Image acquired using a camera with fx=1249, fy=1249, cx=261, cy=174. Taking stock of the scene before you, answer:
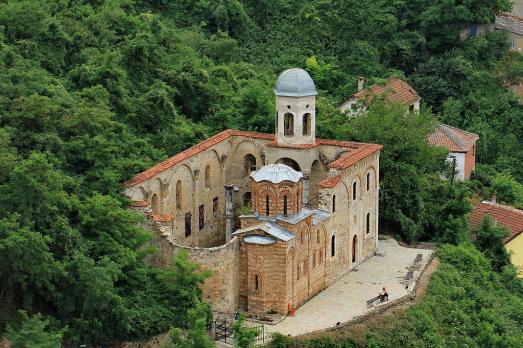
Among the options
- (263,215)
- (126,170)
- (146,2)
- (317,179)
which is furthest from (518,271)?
(146,2)

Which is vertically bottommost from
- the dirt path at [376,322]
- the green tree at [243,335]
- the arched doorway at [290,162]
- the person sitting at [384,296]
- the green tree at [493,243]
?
the green tree at [493,243]

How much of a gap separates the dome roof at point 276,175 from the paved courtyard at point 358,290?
538cm

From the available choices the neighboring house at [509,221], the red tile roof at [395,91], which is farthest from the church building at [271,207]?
the red tile roof at [395,91]

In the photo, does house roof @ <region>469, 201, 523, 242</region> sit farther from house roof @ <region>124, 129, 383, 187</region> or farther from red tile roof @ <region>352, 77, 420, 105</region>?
house roof @ <region>124, 129, 383, 187</region>

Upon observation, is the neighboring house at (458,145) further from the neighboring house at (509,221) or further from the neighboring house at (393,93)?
the neighboring house at (509,221)

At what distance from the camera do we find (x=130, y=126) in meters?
55.7

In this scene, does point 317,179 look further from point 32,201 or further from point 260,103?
point 32,201

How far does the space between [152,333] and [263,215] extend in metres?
7.14

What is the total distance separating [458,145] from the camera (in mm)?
71438

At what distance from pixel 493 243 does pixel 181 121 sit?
17230mm

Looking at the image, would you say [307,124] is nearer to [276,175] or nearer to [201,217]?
[201,217]

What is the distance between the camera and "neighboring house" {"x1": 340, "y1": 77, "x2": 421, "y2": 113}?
2813 inches

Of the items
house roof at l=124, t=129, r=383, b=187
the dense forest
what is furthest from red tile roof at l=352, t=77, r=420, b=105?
house roof at l=124, t=129, r=383, b=187

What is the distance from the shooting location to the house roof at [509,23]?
8438 cm
